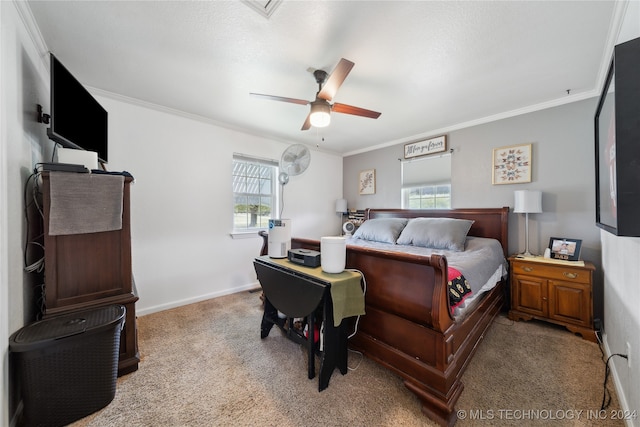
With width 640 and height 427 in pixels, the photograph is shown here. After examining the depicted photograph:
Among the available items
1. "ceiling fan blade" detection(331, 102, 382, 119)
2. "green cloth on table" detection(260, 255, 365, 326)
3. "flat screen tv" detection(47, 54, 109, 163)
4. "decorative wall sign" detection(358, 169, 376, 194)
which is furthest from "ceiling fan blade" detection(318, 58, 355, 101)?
"decorative wall sign" detection(358, 169, 376, 194)

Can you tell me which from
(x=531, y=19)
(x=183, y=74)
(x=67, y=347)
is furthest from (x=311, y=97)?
(x=67, y=347)

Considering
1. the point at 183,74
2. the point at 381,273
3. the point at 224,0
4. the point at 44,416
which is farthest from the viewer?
the point at 183,74

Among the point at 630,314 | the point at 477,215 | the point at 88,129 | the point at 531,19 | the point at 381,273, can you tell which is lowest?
the point at 630,314

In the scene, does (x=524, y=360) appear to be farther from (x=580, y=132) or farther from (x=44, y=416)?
(x=44, y=416)

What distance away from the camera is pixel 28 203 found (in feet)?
4.90

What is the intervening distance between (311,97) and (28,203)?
2.35 meters

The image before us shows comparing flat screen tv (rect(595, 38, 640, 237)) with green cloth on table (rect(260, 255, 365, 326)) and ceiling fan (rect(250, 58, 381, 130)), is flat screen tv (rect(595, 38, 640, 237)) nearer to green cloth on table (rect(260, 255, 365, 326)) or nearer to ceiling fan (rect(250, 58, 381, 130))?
green cloth on table (rect(260, 255, 365, 326))

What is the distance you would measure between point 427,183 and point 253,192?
2699 mm

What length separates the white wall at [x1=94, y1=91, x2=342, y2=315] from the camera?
102 inches

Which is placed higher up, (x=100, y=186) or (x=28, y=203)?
(x=100, y=186)

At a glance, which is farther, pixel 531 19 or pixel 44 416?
pixel 531 19

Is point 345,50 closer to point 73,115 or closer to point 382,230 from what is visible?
point 73,115

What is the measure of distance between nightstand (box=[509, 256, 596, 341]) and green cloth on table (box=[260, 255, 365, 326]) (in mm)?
2032

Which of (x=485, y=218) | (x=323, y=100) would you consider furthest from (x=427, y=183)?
(x=323, y=100)
